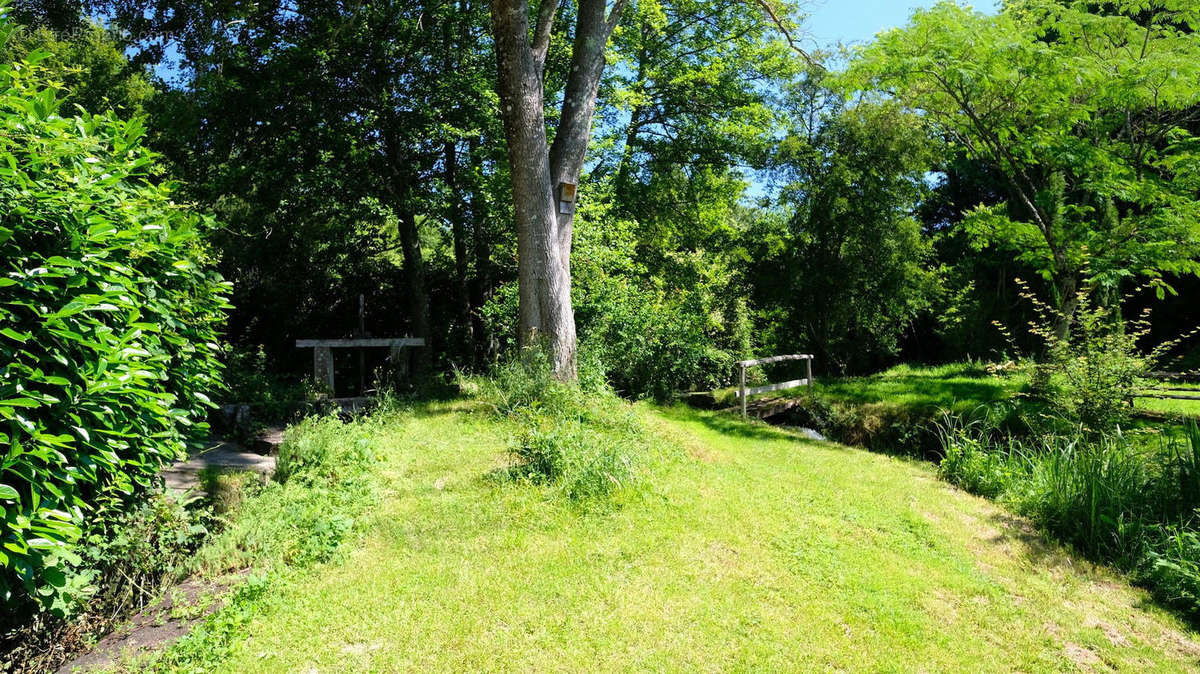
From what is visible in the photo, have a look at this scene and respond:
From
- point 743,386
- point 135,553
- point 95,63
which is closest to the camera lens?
point 135,553

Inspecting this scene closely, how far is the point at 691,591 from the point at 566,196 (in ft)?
18.6

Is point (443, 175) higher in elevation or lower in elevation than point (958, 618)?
higher

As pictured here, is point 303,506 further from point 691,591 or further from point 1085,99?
point 1085,99

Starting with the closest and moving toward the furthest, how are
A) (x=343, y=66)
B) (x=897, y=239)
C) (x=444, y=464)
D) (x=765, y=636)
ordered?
(x=765, y=636) → (x=444, y=464) → (x=343, y=66) → (x=897, y=239)

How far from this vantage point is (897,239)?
1435 cm

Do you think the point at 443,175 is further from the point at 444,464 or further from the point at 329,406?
the point at 444,464

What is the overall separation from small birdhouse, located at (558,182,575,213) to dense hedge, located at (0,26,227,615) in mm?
5168

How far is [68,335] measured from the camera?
8.58ft

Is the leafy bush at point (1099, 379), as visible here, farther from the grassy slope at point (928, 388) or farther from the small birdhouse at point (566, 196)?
the small birdhouse at point (566, 196)

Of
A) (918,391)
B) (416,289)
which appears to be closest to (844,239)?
(918,391)

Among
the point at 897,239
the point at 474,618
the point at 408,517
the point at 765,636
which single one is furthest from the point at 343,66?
the point at 897,239

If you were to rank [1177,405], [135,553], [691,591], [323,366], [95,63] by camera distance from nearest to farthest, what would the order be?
1. [135,553]
2. [691,591]
3. [323,366]
4. [1177,405]
5. [95,63]

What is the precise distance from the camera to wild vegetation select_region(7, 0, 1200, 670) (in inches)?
123

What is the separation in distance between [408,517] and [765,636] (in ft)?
8.51
